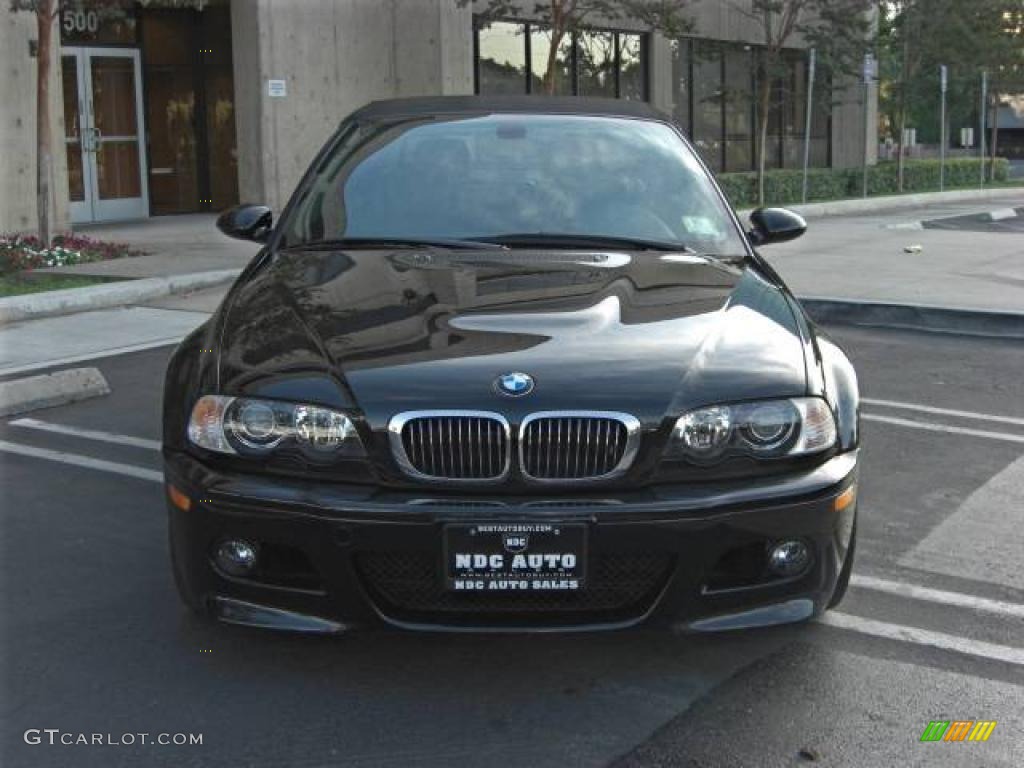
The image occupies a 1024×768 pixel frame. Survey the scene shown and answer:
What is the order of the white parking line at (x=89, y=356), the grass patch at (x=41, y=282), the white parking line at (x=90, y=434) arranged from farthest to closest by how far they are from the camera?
the grass patch at (x=41, y=282) → the white parking line at (x=89, y=356) → the white parking line at (x=90, y=434)

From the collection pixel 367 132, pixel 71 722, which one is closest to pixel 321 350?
pixel 71 722

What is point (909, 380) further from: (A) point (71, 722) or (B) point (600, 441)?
(A) point (71, 722)

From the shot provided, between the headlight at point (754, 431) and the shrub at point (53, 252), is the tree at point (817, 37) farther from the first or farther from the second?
the headlight at point (754, 431)

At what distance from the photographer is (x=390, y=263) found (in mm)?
4102

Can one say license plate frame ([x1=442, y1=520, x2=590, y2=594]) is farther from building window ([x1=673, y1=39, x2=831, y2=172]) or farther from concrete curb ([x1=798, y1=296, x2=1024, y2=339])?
building window ([x1=673, y1=39, x2=831, y2=172])

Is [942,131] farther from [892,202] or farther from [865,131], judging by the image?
[892,202]

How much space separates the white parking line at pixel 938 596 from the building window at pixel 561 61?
16550 mm

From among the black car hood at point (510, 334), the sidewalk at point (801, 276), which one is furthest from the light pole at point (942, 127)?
the black car hood at point (510, 334)

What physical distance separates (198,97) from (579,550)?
19.0 meters

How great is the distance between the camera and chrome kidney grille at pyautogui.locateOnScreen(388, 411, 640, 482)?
316cm

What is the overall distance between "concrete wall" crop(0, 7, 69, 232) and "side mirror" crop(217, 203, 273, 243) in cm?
1106

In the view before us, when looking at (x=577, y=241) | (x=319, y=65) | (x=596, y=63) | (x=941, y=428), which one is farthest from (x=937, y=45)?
(x=577, y=241)

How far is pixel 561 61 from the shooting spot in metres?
23.8

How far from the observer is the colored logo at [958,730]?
10.6ft
